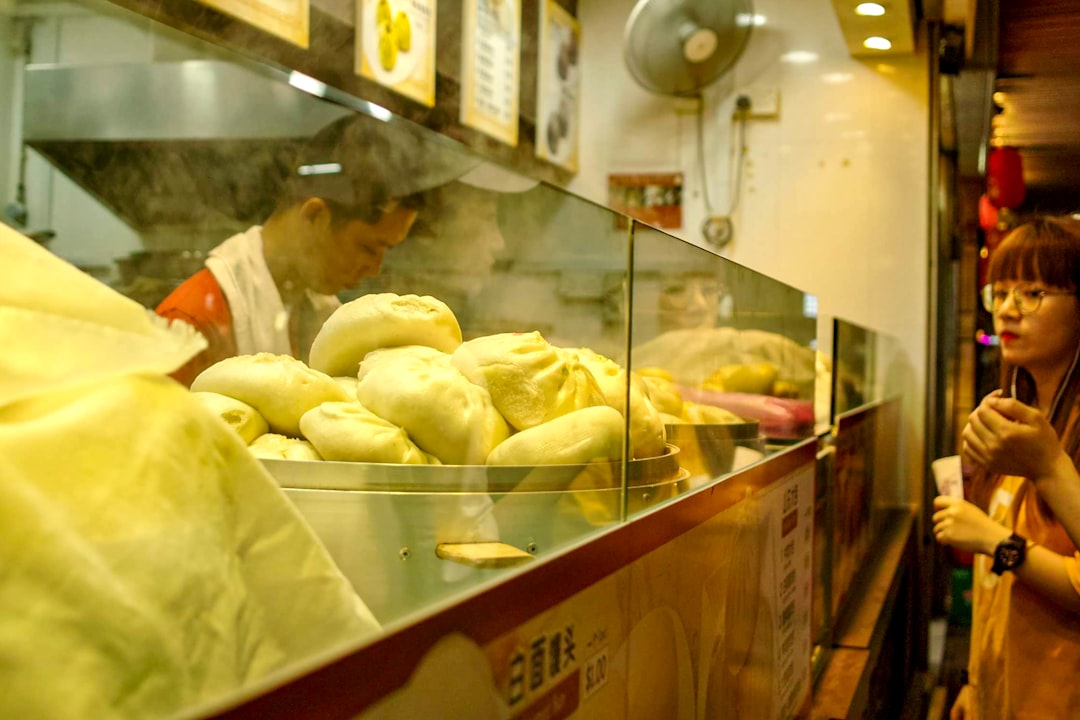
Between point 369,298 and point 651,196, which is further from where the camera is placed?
point 651,196

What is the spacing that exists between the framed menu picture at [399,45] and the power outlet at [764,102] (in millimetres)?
1788

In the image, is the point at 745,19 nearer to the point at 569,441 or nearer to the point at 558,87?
the point at 558,87

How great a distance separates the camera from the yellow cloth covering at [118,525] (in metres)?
0.33

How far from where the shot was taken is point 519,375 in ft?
2.69

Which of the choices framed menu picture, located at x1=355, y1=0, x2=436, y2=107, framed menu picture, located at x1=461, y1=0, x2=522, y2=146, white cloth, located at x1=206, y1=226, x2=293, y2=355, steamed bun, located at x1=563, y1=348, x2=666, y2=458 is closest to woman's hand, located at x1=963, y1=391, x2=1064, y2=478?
steamed bun, located at x1=563, y1=348, x2=666, y2=458

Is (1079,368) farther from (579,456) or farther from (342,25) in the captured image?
(342,25)

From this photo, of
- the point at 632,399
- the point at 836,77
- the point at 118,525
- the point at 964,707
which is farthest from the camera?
the point at 836,77

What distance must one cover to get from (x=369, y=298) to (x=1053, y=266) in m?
1.70

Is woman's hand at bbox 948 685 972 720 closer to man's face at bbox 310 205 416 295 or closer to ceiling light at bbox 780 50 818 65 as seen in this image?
man's face at bbox 310 205 416 295

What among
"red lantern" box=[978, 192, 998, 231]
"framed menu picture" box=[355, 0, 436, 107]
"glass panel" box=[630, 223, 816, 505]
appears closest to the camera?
"glass panel" box=[630, 223, 816, 505]

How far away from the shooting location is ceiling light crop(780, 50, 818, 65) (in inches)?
175

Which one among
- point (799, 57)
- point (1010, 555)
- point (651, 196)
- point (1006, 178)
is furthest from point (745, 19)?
point (1010, 555)

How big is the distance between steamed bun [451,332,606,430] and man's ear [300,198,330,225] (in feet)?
0.72

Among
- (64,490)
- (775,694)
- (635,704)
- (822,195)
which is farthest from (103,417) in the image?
(822,195)
